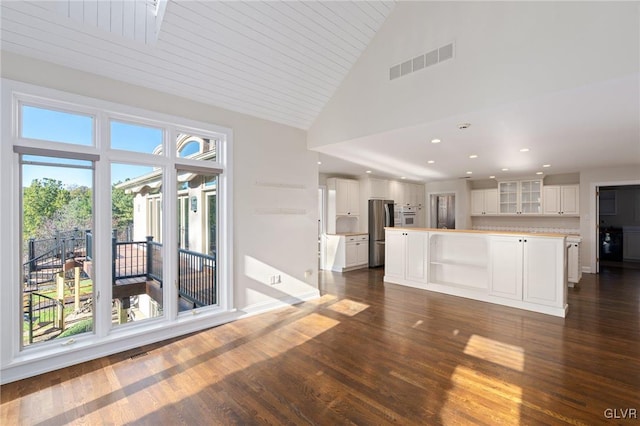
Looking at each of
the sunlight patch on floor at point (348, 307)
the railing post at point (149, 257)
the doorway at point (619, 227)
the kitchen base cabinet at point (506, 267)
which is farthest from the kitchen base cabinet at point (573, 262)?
the railing post at point (149, 257)

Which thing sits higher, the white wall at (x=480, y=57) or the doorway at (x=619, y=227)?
the white wall at (x=480, y=57)

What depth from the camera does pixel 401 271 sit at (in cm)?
598

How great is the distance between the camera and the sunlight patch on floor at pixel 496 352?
2.83 m

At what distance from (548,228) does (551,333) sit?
5653 mm

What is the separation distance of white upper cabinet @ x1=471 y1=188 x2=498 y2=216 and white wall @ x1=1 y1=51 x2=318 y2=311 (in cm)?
600

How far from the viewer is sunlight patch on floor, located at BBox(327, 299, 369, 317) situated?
4.30 meters

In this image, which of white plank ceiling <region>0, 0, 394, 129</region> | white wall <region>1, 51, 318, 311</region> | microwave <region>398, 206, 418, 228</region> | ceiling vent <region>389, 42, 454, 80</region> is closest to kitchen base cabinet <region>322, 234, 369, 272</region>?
microwave <region>398, 206, 418, 228</region>

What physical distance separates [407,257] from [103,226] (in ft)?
16.3

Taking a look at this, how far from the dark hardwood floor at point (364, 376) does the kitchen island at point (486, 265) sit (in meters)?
0.47

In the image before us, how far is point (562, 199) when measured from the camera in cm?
743

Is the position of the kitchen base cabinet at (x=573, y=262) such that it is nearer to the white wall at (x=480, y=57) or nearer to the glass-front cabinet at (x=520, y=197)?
the glass-front cabinet at (x=520, y=197)

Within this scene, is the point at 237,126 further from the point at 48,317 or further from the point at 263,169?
the point at 48,317

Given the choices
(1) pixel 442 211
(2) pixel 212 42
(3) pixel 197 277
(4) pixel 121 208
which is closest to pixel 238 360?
(3) pixel 197 277

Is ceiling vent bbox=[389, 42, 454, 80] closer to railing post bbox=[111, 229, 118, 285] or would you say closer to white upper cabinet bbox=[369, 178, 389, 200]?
railing post bbox=[111, 229, 118, 285]
